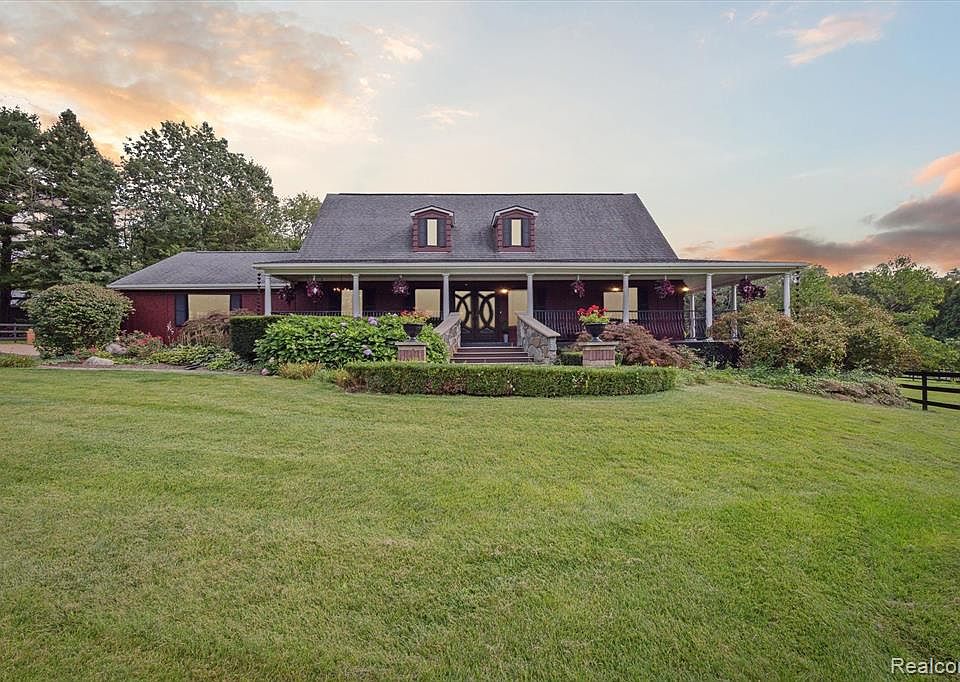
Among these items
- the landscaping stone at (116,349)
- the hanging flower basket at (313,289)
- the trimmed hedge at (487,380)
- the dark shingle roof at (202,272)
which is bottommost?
the trimmed hedge at (487,380)

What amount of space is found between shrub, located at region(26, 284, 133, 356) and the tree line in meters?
13.7

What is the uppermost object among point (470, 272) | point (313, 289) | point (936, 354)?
point (470, 272)

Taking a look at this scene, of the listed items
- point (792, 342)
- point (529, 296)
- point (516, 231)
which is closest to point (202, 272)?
point (516, 231)

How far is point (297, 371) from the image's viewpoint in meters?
8.84

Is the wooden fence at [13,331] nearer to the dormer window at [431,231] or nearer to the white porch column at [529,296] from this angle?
the dormer window at [431,231]

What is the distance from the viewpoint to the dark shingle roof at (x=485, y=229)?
52.2 feet

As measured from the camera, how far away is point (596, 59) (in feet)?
45.5

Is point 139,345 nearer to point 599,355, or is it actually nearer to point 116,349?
point 116,349

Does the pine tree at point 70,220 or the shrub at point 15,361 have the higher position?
the pine tree at point 70,220

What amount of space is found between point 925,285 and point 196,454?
117 ft

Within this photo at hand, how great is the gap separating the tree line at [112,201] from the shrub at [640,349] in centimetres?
2731

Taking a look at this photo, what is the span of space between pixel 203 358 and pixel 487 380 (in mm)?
8618

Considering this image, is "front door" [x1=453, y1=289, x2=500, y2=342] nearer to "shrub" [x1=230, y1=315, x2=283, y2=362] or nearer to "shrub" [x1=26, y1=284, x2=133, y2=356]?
"shrub" [x1=230, y1=315, x2=283, y2=362]

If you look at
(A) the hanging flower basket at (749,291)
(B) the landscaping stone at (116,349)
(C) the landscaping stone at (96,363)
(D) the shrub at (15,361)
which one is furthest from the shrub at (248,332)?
(A) the hanging flower basket at (749,291)
